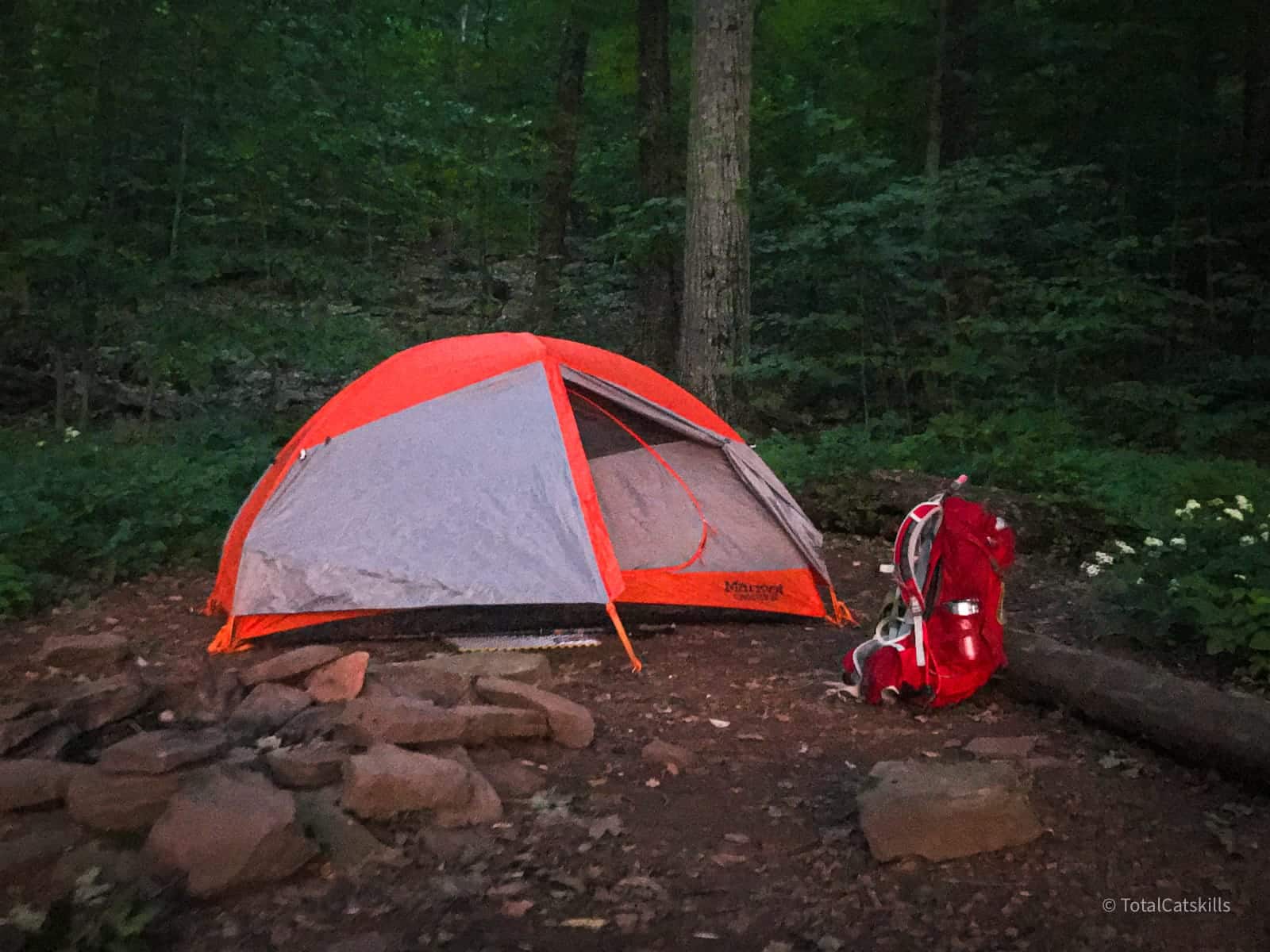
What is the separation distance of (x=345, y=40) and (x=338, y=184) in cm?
329

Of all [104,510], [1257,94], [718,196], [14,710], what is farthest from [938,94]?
[14,710]

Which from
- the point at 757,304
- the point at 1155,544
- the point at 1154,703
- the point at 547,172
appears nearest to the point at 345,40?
the point at 547,172

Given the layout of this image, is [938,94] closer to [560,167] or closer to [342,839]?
[560,167]

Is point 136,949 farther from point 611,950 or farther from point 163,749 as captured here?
point 611,950

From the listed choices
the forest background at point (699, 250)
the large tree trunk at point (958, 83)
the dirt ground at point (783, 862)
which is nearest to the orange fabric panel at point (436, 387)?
the forest background at point (699, 250)

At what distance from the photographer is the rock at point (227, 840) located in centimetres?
258

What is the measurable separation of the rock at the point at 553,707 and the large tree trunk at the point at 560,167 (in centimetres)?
1040

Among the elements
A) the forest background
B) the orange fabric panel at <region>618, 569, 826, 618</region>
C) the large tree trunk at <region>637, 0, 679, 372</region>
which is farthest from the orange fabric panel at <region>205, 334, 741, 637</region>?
the large tree trunk at <region>637, 0, 679, 372</region>

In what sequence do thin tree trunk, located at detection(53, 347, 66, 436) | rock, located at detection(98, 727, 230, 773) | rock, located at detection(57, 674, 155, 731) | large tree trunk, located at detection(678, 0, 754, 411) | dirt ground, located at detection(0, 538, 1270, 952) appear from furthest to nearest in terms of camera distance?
thin tree trunk, located at detection(53, 347, 66, 436)
large tree trunk, located at detection(678, 0, 754, 411)
rock, located at detection(57, 674, 155, 731)
rock, located at detection(98, 727, 230, 773)
dirt ground, located at detection(0, 538, 1270, 952)

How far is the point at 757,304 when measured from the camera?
13.4 meters

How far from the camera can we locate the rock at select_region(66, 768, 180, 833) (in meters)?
2.84

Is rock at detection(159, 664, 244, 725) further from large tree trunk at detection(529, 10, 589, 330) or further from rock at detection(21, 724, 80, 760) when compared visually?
large tree trunk at detection(529, 10, 589, 330)

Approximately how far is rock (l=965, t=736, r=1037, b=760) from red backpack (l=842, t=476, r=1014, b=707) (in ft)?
1.22

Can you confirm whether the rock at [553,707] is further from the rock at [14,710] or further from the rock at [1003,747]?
the rock at [14,710]
